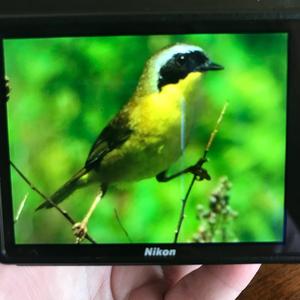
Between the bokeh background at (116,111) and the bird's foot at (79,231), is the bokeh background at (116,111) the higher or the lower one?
the higher one

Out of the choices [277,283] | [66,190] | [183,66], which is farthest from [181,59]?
[277,283]

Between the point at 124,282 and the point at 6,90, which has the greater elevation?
the point at 6,90

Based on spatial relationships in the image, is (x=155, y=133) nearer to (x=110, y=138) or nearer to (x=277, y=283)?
(x=110, y=138)

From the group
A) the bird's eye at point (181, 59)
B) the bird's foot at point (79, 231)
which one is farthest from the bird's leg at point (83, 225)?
the bird's eye at point (181, 59)

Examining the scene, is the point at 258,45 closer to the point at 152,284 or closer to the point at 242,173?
the point at 242,173

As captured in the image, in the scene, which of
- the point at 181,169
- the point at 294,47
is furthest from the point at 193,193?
the point at 294,47

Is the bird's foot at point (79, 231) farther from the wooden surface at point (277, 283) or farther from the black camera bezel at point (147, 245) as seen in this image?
the wooden surface at point (277, 283)

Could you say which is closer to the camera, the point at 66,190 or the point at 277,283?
the point at 66,190

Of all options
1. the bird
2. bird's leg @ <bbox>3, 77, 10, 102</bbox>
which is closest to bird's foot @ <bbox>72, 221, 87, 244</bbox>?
the bird
